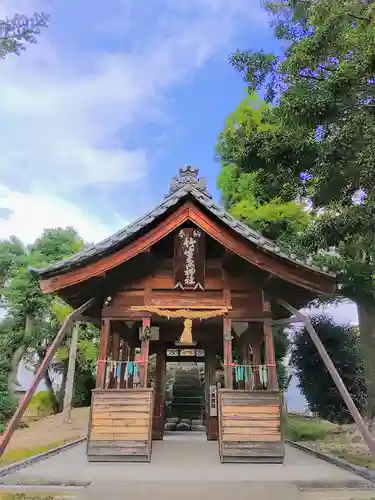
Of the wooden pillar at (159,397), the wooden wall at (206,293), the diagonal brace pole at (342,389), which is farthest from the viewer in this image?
the wooden pillar at (159,397)

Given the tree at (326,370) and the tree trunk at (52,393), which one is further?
the tree trunk at (52,393)

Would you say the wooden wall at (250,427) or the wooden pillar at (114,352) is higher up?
the wooden pillar at (114,352)

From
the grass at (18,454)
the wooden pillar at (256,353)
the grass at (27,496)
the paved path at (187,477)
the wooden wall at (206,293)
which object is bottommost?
the grass at (18,454)

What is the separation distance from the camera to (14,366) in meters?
20.7

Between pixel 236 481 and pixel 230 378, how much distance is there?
2264mm

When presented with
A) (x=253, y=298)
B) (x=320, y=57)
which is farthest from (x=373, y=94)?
(x=253, y=298)

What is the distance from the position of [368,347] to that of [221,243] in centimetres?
873

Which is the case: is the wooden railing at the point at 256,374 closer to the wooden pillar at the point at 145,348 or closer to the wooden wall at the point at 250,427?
the wooden wall at the point at 250,427

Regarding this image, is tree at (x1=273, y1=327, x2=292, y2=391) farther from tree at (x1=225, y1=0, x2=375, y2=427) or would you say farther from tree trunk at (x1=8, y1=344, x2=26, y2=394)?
tree trunk at (x1=8, y1=344, x2=26, y2=394)

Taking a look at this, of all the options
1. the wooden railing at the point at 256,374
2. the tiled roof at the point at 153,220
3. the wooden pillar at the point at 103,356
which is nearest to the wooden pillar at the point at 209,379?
the wooden railing at the point at 256,374

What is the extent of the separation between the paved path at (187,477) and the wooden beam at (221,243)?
125 inches

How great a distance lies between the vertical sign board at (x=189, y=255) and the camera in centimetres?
836

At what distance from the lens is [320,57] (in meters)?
8.66

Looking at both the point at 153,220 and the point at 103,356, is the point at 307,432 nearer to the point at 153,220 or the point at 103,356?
the point at 103,356
